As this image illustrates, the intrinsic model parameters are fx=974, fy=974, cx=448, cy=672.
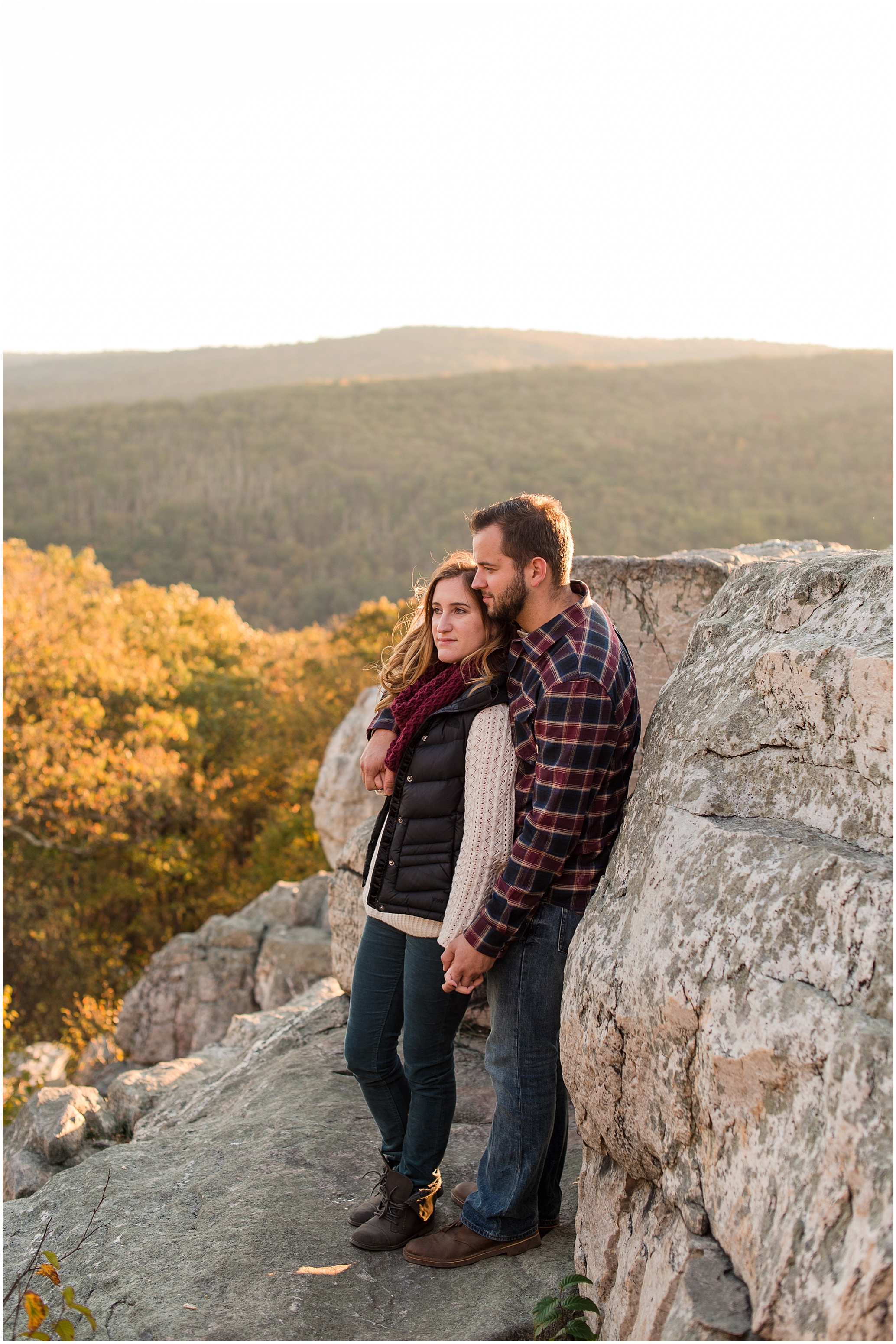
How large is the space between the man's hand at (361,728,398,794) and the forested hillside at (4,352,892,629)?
3517 centimetres

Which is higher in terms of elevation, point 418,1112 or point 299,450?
point 299,450

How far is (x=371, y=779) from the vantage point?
3396mm

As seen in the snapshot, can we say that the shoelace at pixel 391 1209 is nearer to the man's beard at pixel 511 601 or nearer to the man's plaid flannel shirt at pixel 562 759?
the man's plaid flannel shirt at pixel 562 759

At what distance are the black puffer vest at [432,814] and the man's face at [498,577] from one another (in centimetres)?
24

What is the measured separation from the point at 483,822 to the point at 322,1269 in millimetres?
1571

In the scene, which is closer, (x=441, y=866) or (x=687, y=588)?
(x=441, y=866)

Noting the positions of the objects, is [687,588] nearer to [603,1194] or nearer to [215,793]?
[603,1194]

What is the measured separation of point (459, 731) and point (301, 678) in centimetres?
1796

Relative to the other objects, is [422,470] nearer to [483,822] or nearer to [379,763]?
[379,763]

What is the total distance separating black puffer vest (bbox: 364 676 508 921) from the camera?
306cm

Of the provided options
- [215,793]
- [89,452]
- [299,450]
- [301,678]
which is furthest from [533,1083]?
[299,450]

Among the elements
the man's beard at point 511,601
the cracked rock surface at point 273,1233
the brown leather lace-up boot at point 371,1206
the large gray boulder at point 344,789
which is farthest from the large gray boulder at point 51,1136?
the large gray boulder at point 344,789

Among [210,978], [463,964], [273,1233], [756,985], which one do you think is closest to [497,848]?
[463,964]

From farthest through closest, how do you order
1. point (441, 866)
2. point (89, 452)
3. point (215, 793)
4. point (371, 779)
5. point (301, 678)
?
point (89, 452), point (301, 678), point (215, 793), point (371, 779), point (441, 866)
